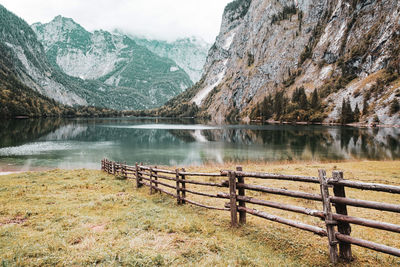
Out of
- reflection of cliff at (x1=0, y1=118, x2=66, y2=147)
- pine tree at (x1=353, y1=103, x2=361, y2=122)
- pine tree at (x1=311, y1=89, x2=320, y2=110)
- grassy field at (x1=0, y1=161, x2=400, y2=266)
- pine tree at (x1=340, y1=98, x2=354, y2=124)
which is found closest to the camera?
grassy field at (x1=0, y1=161, x2=400, y2=266)

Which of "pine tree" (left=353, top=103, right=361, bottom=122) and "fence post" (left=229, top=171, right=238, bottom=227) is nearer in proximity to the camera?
"fence post" (left=229, top=171, right=238, bottom=227)

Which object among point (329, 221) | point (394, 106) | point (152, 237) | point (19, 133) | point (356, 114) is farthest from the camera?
point (356, 114)

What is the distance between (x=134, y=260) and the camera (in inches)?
328

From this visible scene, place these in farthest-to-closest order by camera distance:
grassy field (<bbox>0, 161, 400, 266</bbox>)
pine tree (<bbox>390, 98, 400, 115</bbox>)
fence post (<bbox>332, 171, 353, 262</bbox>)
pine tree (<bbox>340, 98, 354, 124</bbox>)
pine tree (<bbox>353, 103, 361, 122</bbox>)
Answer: pine tree (<bbox>340, 98, 354, 124</bbox>) → pine tree (<bbox>353, 103, 361, 122</bbox>) → pine tree (<bbox>390, 98, 400, 115</bbox>) → grassy field (<bbox>0, 161, 400, 266</bbox>) → fence post (<bbox>332, 171, 353, 262</bbox>)

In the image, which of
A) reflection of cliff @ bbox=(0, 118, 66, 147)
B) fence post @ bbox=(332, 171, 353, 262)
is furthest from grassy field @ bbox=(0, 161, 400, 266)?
reflection of cliff @ bbox=(0, 118, 66, 147)

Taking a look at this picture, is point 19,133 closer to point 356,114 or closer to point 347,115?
point 347,115

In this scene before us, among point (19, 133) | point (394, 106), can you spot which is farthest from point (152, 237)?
point (394, 106)

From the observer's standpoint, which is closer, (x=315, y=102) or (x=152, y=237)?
(x=152, y=237)

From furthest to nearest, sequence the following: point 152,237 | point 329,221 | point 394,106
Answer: point 394,106 < point 152,237 < point 329,221

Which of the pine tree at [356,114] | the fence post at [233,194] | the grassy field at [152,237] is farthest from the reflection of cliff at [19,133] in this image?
the pine tree at [356,114]

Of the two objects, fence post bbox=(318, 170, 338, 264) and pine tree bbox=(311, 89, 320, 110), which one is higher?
pine tree bbox=(311, 89, 320, 110)

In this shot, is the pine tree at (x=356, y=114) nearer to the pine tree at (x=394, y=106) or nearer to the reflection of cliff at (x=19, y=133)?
the pine tree at (x=394, y=106)

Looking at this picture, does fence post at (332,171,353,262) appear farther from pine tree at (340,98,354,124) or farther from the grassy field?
pine tree at (340,98,354,124)

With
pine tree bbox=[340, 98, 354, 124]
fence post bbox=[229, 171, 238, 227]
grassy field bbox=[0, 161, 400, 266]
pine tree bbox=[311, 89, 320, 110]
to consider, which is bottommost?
grassy field bbox=[0, 161, 400, 266]
